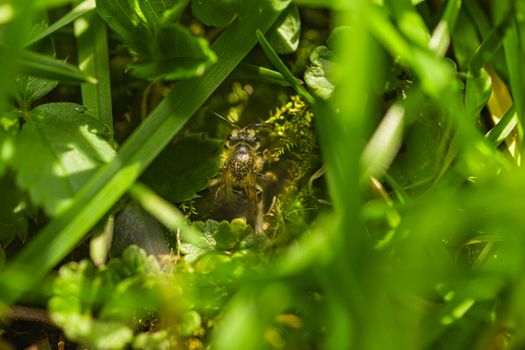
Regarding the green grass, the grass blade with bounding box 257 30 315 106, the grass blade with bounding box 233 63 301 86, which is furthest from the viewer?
the grass blade with bounding box 233 63 301 86

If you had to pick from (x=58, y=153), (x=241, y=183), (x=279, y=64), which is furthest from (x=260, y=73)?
(x=58, y=153)

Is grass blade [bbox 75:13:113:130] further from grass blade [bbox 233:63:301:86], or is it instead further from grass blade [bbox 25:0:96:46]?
grass blade [bbox 233:63:301:86]

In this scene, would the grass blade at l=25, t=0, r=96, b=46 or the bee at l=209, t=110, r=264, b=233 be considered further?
the bee at l=209, t=110, r=264, b=233

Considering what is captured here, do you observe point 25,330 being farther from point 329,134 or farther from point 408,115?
point 408,115

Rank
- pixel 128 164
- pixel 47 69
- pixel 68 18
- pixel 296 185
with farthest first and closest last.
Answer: pixel 296 185 < pixel 68 18 < pixel 128 164 < pixel 47 69

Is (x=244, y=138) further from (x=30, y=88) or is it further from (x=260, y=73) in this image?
(x=30, y=88)

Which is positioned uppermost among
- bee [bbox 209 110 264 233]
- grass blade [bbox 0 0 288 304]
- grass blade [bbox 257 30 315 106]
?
grass blade [bbox 257 30 315 106]

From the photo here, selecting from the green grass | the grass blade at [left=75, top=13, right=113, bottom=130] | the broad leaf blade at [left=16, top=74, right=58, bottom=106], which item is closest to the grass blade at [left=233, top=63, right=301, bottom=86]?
the green grass

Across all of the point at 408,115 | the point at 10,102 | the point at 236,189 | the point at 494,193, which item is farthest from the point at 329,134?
the point at 10,102
